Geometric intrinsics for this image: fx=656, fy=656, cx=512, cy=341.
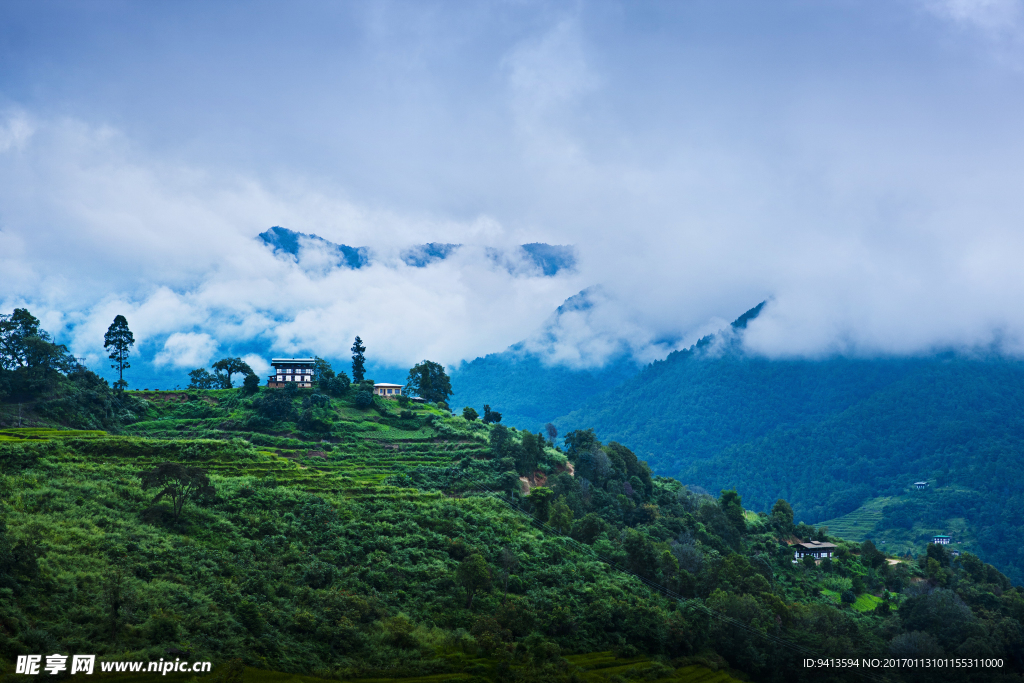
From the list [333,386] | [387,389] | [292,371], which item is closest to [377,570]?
[333,386]

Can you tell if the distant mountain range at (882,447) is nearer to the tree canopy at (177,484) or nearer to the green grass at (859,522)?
the green grass at (859,522)

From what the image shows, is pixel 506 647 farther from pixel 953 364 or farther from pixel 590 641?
pixel 953 364

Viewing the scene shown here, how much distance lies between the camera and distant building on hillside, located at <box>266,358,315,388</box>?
282ft

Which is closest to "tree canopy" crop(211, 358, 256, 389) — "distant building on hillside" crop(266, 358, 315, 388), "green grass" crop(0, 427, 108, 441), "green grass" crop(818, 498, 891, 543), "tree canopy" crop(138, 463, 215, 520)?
"distant building on hillside" crop(266, 358, 315, 388)

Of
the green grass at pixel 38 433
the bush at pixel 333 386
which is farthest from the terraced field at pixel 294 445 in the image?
the bush at pixel 333 386

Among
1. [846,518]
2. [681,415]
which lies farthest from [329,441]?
[681,415]

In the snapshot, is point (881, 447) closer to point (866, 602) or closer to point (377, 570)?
point (866, 602)

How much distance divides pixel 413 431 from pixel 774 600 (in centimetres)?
4098

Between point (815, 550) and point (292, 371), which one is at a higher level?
point (292, 371)

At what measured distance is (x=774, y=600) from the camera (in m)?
51.1

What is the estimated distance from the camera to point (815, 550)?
279 ft

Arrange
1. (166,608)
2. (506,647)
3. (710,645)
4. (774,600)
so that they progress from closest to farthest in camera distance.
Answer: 1. (166,608)
2. (506,647)
3. (710,645)
4. (774,600)

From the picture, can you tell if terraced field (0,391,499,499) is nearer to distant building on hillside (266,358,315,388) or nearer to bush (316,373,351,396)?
bush (316,373,351,396)

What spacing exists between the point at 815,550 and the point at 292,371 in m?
72.2
